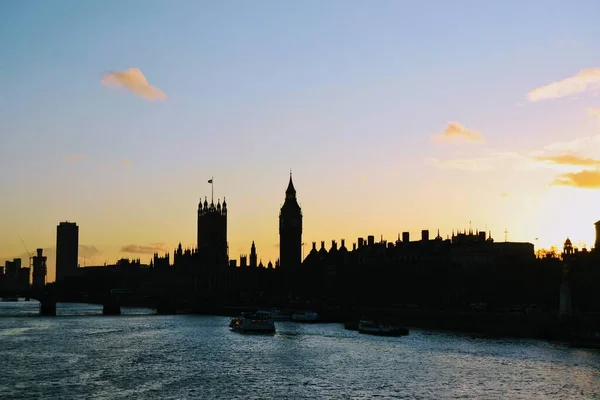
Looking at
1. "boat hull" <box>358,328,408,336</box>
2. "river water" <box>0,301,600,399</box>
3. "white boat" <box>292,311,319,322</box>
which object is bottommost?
"river water" <box>0,301,600,399</box>

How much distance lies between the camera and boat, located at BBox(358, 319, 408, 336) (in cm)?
9749

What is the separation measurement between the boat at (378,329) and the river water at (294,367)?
6.14 ft

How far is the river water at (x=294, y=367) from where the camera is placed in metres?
55.2

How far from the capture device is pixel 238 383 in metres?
59.4

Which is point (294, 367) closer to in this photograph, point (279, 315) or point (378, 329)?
point (378, 329)

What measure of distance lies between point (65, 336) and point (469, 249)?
96.0 m

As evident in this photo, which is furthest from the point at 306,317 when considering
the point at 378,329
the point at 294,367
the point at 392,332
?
the point at 294,367

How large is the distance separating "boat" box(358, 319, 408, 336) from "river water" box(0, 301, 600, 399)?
1.87 metres

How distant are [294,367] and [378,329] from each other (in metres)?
32.6

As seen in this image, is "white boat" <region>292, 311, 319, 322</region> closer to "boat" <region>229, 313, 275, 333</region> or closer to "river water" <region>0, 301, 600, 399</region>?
"boat" <region>229, 313, 275, 333</region>

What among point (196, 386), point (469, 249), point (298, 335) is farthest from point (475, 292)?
point (196, 386)

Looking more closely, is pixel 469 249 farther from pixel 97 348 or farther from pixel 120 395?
pixel 120 395

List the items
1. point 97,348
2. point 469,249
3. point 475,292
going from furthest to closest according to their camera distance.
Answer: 1. point 469,249
2. point 475,292
3. point 97,348

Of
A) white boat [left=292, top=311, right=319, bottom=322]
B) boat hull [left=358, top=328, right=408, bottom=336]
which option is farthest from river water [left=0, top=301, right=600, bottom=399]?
white boat [left=292, top=311, right=319, bottom=322]
